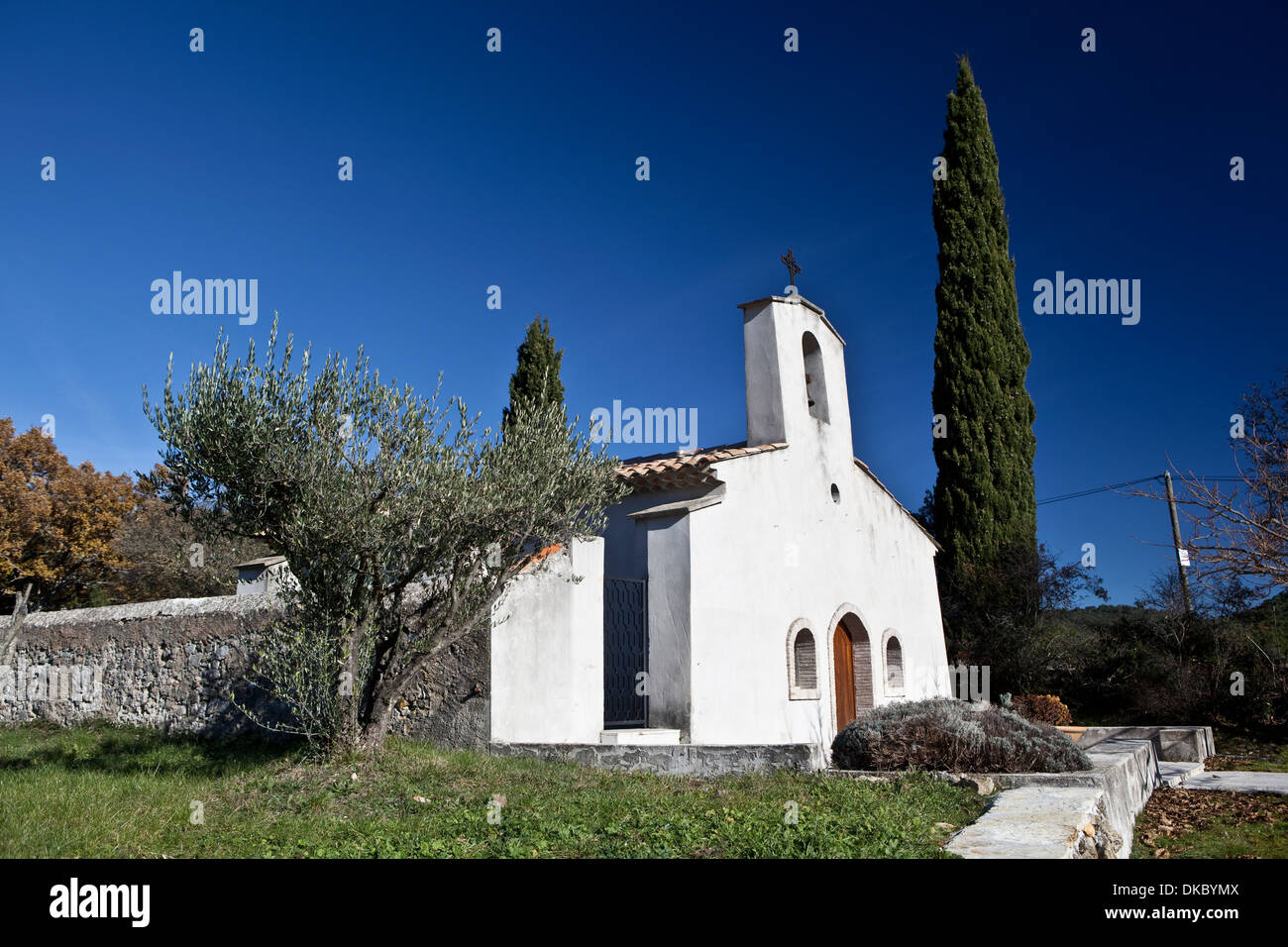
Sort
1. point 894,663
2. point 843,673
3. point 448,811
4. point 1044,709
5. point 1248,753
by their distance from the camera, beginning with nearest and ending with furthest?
point 448,811 → point 1248,753 → point 843,673 → point 1044,709 → point 894,663

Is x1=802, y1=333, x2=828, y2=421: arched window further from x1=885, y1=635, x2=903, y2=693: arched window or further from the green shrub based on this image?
the green shrub

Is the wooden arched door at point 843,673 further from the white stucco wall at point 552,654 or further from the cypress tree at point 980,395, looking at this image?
the cypress tree at point 980,395

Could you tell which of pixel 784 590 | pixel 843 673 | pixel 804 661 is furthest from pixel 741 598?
pixel 843 673

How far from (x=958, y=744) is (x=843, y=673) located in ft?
22.2

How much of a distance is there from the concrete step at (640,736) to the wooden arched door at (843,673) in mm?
4422

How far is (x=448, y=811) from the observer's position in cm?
655

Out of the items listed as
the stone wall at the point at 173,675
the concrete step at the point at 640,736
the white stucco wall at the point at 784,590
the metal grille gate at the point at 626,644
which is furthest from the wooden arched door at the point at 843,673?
the stone wall at the point at 173,675

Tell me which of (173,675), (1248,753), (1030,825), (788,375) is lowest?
(1248,753)

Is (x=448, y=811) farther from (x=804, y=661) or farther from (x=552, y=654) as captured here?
(x=804, y=661)

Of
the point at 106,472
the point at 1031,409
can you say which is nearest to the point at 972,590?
the point at 1031,409

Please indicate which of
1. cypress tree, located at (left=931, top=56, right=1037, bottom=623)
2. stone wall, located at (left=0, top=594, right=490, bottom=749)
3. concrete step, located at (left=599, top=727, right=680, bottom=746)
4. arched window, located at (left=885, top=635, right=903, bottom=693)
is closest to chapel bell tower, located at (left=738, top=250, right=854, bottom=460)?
arched window, located at (left=885, top=635, right=903, bottom=693)

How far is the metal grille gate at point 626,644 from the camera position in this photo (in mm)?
12047

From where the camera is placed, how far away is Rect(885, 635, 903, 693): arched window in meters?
16.4
